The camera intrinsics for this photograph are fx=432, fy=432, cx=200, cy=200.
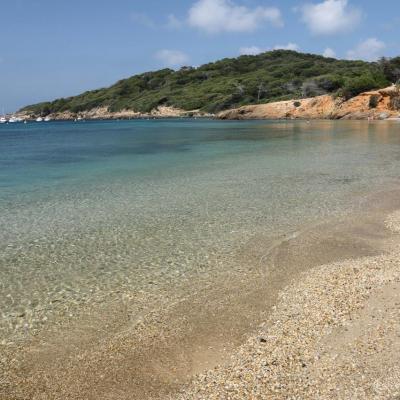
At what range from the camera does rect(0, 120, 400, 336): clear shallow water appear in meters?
9.89

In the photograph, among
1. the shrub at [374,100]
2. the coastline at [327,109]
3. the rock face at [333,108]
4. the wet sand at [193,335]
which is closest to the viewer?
the wet sand at [193,335]

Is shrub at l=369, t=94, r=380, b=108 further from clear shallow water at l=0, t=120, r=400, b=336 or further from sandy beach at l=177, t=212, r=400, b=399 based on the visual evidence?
sandy beach at l=177, t=212, r=400, b=399

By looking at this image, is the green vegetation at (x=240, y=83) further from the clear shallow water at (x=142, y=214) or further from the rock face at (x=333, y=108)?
the clear shallow water at (x=142, y=214)

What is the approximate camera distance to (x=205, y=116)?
123 metres

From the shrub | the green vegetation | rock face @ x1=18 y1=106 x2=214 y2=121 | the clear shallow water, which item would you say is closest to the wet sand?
the clear shallow water

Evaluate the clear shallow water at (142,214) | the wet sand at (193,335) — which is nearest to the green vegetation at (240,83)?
the clear shallow water at (142,214)

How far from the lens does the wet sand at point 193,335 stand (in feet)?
20.3

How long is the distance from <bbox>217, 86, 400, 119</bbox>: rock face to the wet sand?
235 feet

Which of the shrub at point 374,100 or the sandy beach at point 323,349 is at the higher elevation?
the shrub at point 374,100

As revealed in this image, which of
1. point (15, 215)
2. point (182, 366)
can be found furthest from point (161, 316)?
point (15, 215)

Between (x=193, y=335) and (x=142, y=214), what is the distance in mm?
8566

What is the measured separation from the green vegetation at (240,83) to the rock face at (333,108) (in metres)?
4.08

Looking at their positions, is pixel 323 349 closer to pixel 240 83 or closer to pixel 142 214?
pixel 142 214

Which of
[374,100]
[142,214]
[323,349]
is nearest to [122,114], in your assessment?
[374,100]
